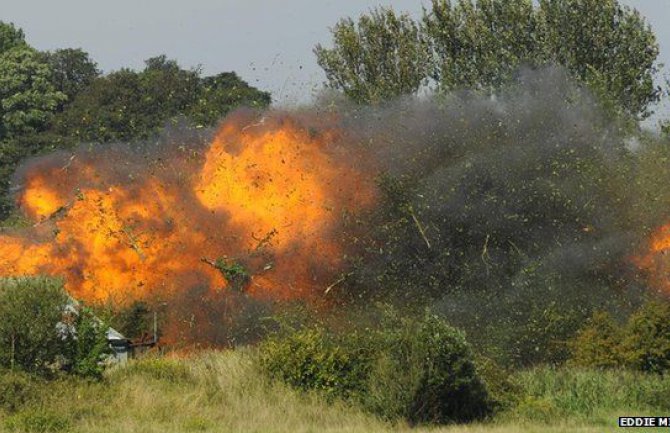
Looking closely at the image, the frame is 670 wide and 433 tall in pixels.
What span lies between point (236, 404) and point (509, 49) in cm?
3165

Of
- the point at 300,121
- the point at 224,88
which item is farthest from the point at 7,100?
the point at 300,121

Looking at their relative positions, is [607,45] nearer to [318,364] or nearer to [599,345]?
[599,345]

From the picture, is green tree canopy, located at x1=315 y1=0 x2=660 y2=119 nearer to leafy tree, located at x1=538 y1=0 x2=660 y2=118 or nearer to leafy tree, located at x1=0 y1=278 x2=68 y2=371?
leafy tree, located at x1=538 y1=0 x2=660 y2=118

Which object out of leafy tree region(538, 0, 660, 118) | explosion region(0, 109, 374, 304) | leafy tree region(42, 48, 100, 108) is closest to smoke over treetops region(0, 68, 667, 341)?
explosion region(0, 109, 374, 304)

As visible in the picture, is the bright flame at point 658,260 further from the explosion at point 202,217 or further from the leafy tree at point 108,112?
the leafy tree at point 108,112

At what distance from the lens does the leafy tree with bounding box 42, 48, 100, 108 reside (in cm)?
9019

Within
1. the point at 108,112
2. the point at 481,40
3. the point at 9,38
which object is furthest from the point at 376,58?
the point at 9,38

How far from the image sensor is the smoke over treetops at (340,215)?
3453cm

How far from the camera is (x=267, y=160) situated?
119 ft

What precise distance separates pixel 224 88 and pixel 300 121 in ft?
129

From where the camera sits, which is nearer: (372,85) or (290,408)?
(290,408)

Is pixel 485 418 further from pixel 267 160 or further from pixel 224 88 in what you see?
pixel 224 88

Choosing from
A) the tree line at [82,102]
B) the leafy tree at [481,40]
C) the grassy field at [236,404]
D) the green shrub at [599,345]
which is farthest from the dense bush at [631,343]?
the tree line at [82,102]

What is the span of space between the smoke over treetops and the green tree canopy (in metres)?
13.6
